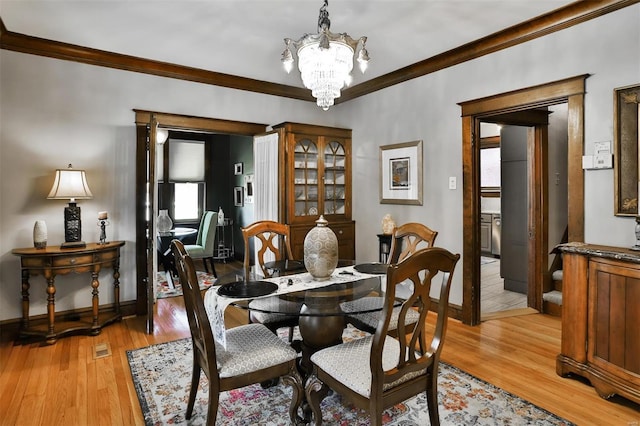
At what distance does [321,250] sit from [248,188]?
4614mm

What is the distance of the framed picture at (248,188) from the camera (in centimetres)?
657

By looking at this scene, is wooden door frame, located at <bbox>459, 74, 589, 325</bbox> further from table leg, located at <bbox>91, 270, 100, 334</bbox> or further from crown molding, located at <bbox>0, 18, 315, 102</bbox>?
table leg, located at <bbox>91, 270, 100, 334</bbox>

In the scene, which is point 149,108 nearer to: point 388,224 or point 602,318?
point 388,224

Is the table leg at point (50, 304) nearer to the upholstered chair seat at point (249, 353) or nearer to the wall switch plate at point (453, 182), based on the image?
the upholstered chair seat at point (249, 353)

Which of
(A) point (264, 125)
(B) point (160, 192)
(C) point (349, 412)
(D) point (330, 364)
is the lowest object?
(C) point (349, 412)

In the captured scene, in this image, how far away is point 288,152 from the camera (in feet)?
14.7

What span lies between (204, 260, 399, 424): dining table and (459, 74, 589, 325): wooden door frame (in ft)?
4.63

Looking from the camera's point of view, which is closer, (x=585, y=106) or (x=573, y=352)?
(x=573, y=352)

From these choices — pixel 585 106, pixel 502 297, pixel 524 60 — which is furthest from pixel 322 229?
pixel 502 297

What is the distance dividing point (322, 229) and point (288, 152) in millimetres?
2384

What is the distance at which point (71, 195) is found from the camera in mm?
3279

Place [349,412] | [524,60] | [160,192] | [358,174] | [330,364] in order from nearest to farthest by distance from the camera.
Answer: [330,364] → [349,412] → [524,60] → [358,174] → [160,192]

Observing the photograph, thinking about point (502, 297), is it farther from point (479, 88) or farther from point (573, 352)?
point (479, 88)

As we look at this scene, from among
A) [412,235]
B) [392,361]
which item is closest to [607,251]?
[412,235]
